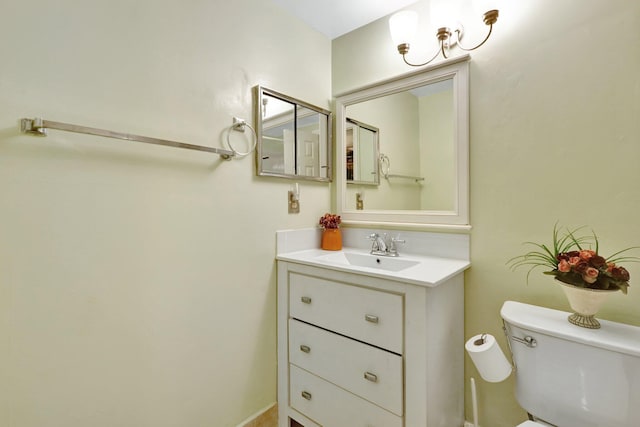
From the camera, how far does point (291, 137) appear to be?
165 cm

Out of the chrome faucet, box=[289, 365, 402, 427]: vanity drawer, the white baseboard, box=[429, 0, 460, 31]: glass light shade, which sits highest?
box=[429, 0, 460, 31]: glass light shade

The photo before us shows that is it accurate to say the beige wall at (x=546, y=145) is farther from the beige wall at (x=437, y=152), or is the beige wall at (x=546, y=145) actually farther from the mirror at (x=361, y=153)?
the mirror at (x=361, y=153)

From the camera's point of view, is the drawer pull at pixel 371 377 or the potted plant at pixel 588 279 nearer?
the potted plant at pixel 588 279

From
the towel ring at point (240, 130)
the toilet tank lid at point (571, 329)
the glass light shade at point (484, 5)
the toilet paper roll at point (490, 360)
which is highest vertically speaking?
the glass light shade at point (484, 5)

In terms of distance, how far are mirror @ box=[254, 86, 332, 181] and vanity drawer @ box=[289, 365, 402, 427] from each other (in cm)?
105

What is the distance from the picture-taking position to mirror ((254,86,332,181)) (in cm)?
148

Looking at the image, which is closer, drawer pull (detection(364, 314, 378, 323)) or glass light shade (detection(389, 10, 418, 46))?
drawer pull (detection(364, 314, 378, 323))

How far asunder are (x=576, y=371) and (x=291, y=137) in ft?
5.05

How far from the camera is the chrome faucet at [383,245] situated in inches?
62.9

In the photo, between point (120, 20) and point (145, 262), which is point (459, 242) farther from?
point (120, 20)

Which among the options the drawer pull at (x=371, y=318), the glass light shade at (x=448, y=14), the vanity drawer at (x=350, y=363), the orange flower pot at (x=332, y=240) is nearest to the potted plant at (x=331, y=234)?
the orange flower pot at (x=332, y=240)

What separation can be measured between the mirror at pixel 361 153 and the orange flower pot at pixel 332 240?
35 cm

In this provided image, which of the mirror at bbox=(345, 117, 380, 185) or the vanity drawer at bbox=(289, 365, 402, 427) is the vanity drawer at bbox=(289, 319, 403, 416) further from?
the mirror at bbox=(345, 117, 380, 185)

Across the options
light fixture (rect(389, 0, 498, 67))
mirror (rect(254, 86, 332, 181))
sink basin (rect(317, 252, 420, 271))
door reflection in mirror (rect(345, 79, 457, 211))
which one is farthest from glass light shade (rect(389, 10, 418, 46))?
sink basin (rect(317, 252, 420, 271))
